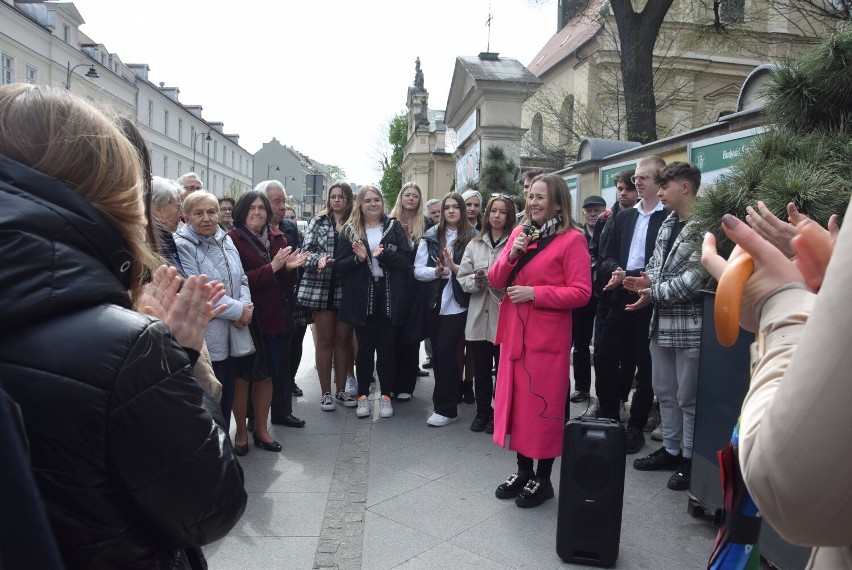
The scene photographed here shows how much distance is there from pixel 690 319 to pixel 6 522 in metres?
4.44

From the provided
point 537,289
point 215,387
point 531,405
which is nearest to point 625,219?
point 537,289

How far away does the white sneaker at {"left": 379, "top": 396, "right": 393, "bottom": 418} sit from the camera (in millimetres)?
6531

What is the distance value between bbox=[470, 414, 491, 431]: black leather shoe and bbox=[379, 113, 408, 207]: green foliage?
2438 inches

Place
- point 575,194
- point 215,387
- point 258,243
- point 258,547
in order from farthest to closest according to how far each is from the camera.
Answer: point 575,194, point 258,243, point 258,547, point 215,387

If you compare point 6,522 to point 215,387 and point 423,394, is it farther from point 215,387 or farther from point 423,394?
point 423,394

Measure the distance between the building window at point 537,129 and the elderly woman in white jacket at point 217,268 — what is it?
15.7 metres

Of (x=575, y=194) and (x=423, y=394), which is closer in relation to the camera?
(x=423, y=394)

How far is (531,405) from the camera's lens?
4.32 meters

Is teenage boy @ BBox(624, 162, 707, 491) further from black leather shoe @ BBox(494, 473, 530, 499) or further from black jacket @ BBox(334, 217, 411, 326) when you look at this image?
black jacket @ BBox(334, 217, 411, 326)

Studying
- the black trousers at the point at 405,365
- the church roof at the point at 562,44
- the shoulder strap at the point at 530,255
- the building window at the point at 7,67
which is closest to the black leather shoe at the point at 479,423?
the black trousers at the point at 405,365

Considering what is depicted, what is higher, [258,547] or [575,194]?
[575,194]

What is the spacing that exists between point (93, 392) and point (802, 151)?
12.0 feet

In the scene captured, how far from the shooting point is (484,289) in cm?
614

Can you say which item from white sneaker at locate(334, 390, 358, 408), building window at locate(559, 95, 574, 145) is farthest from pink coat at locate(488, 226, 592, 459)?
building window at locate(559, 95, 574, 145)
